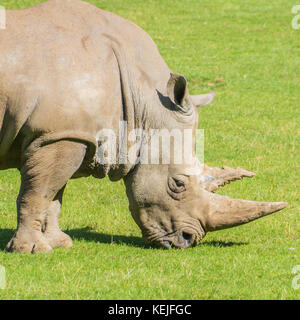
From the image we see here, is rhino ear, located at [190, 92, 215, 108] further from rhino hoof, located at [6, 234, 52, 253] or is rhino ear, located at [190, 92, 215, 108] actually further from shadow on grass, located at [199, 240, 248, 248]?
rhino hoof, located at [6, 234, 52, 253]

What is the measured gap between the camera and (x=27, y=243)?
25.8 ft

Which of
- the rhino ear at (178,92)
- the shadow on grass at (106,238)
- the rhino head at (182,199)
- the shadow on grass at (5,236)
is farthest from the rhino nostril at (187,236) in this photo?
the shadow on grass at (5,236)

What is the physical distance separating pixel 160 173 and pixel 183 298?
5.37ft

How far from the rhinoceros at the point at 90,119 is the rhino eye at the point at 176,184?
0.01m

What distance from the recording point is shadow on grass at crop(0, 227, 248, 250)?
8.56 m

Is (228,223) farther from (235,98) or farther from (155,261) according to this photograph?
(235,98)

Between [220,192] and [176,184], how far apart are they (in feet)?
10.1

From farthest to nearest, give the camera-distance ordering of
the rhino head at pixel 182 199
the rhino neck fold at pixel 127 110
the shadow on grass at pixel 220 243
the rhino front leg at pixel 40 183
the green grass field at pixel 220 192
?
1. the shadow on grass at pixel 220 243
2. the rhino head at pixel 182 199
3. the rhino neck fold at pixel 127 110
4. the rhino front leg at pixel 40 183
5. the green grass field at pixel 220 192

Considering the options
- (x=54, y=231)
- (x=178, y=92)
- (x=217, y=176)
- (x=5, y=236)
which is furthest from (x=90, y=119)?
(x=5, y=236)

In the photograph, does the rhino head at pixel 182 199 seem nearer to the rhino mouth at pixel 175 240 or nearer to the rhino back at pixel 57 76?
the rhino mouth at pixel 175 240

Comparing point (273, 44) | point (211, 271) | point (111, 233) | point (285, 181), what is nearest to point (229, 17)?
point (273, 44)

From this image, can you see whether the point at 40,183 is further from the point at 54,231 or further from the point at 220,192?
Result: the point at 220,192

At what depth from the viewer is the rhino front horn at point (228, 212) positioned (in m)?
8.09

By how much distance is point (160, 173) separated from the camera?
8055 millimetres
